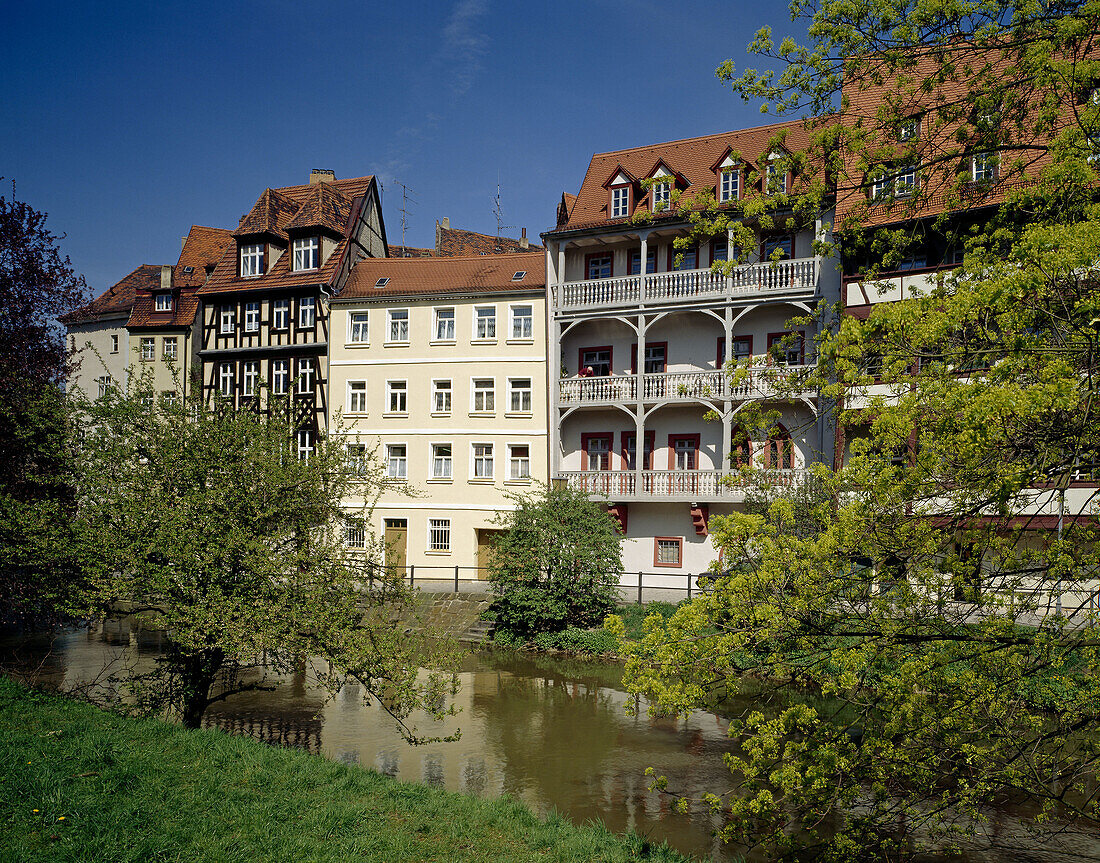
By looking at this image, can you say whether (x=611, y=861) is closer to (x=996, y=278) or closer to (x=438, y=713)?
(x=438, y=713)

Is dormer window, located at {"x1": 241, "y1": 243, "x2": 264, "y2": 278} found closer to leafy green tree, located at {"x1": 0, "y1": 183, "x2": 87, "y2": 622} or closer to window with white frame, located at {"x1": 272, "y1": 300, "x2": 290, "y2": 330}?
window with white frame, located at {"x1": 272, "y1": 300, "x2": 290, "y2": 330}

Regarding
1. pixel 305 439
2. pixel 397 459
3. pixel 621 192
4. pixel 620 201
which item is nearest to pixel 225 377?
pixel 305 439

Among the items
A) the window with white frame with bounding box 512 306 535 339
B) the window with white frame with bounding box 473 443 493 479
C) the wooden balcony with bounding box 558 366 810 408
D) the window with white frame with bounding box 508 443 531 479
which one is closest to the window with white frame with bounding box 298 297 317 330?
the window with white frame with bounding box 512 306 535 339

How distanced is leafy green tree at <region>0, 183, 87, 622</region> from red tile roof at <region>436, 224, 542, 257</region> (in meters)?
22.2

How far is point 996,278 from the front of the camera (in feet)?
18.1

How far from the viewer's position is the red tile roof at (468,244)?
39938 mm

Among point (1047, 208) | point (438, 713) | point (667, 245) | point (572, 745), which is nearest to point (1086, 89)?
point (1047, 208)

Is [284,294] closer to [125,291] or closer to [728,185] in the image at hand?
[125,291]

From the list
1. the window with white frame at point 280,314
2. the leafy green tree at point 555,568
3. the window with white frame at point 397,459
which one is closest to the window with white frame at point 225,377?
the window with white frame at point 280,314

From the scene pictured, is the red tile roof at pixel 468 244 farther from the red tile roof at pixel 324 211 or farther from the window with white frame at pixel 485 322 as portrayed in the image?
the window with white frame at pixel 485 322

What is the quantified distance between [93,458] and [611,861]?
9450 mm

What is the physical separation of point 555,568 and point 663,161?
14.5m

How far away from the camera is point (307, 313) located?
31.8 meters

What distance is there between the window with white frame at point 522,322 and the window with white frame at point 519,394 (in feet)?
5.19
